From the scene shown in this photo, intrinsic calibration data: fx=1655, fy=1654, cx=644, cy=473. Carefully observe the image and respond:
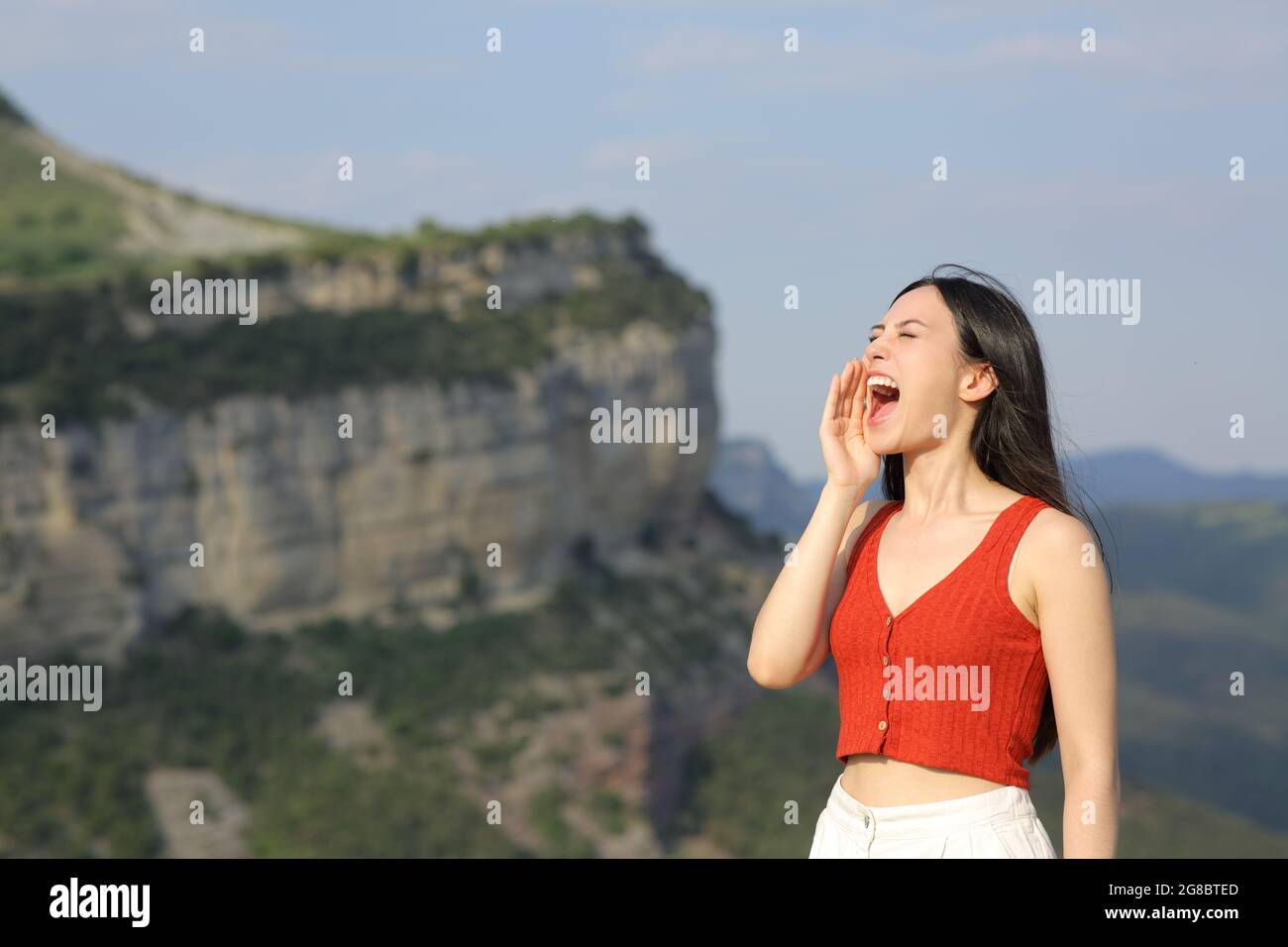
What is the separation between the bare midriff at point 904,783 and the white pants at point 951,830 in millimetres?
21

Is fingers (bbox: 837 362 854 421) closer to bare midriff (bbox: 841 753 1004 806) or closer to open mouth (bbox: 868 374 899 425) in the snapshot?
open mouth (bbox: 868 374 899 425)

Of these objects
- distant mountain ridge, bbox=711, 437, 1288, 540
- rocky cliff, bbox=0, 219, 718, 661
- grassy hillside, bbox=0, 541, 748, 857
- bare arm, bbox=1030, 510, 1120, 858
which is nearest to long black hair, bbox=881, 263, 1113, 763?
bare arm, bbox=1030, 510, 1120, 858

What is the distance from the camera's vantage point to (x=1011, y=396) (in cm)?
403

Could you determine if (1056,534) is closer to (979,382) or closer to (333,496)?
(979,382)

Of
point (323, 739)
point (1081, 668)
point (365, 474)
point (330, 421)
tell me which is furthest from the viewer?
point (365, 474)

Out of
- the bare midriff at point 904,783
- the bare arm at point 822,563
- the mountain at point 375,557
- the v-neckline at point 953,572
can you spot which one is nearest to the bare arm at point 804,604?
the bare arm at point 822,563

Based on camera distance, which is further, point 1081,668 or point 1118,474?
point 1118,474

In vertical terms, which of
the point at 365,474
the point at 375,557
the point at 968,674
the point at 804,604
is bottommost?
the point at 375,557

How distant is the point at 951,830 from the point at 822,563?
2.33 feet

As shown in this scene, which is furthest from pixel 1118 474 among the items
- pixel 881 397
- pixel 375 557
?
pixel 881 397

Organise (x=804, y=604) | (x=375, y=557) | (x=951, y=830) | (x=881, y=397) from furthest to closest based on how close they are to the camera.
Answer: (x=375, y=557) → (x=881, y=397) → (x=804, y=604) → (x=951, y=830)

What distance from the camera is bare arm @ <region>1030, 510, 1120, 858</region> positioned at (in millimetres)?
3586

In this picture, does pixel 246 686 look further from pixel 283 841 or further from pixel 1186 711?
pixel 1186 711
